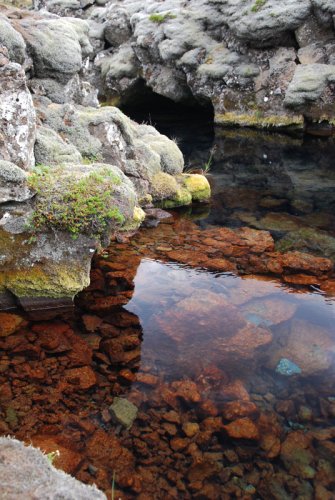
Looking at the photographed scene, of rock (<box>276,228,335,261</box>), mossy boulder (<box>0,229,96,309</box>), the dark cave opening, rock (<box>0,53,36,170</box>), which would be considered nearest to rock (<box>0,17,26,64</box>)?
rock (<box>0,53,36,170</box>)

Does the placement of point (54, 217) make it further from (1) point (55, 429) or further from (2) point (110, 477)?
(2) point (110, 477)

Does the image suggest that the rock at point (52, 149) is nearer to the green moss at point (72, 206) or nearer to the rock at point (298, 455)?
the green moss at point (72, 206)

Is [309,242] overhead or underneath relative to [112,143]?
underneath

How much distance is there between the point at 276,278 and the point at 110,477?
7.29m

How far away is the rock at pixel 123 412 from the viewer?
6.92m

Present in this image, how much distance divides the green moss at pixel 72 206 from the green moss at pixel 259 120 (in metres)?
24.2

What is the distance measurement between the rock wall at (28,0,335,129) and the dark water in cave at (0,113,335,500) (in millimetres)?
18980

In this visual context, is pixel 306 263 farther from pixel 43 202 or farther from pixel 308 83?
pixel 308 83

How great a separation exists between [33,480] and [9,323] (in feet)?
20.7

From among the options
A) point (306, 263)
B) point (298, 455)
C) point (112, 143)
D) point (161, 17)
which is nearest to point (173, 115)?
point (161, 17)

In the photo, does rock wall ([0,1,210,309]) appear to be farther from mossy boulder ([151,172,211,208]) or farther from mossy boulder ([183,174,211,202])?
mossy boulder ([183,174,211,202])

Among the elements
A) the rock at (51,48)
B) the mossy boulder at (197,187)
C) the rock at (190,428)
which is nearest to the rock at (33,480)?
the rock at (190,428)

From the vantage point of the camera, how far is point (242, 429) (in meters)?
6.89

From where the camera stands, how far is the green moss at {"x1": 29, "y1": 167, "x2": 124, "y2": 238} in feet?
28.7
